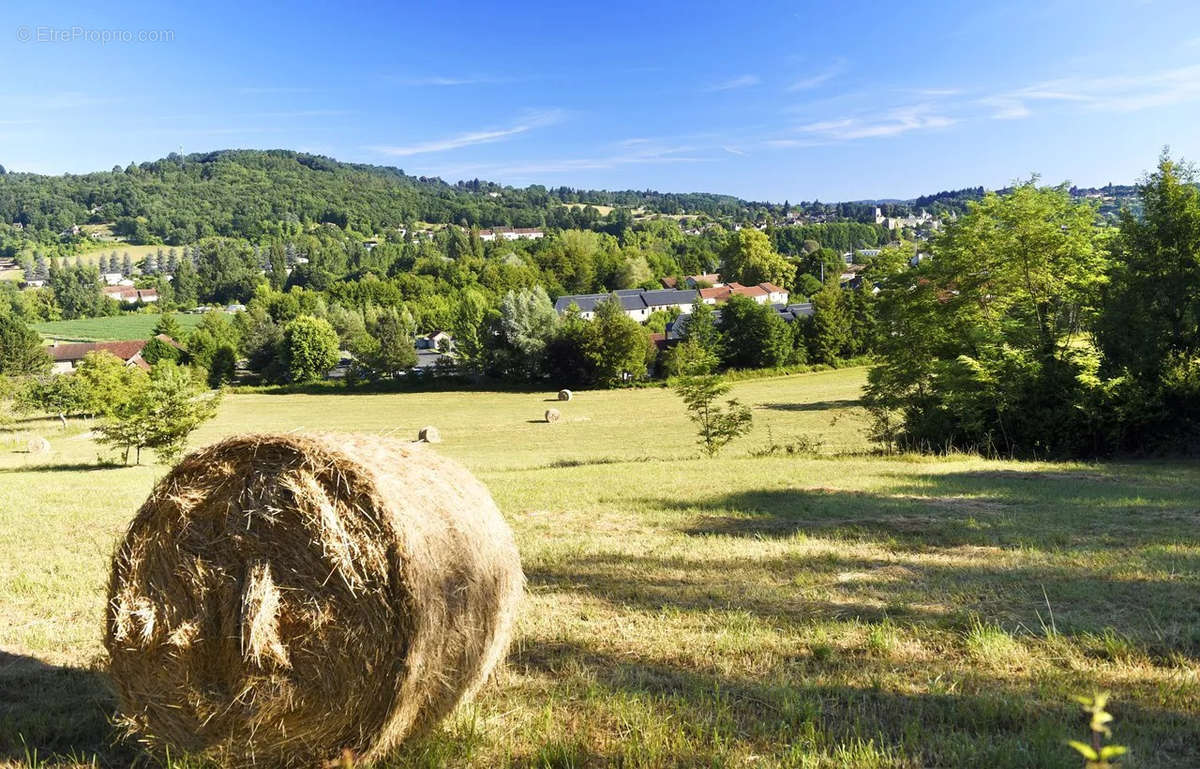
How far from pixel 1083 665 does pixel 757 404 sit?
41.1 m

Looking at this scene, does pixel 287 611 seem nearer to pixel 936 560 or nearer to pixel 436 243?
pixel 936 560

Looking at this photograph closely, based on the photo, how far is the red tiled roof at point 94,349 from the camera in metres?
72.9

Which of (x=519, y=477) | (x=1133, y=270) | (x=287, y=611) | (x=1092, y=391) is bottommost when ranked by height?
(x=519, y=477)

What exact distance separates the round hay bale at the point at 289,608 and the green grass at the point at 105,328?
10860 cm

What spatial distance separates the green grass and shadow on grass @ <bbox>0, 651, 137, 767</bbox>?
107026 millimetres

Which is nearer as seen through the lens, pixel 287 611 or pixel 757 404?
pixel 287 611

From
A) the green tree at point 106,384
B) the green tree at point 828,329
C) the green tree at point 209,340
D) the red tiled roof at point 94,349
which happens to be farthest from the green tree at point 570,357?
the red tiled roof at point 94,349

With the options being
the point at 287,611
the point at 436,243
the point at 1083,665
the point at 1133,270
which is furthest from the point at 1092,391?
the point at 436,243

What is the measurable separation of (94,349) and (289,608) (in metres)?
85.0

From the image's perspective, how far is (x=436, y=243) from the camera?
166500 mm

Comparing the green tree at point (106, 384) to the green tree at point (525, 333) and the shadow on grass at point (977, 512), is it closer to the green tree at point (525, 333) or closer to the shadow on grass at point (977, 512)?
the shadow on grass at point (977, 512)

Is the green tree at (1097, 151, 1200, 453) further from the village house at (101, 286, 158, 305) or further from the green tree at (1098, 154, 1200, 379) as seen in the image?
the village house at (101, 286, 158, 305)

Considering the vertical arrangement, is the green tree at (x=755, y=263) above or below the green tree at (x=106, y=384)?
above

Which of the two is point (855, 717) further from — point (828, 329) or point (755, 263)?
Answer: point (755, 263)
